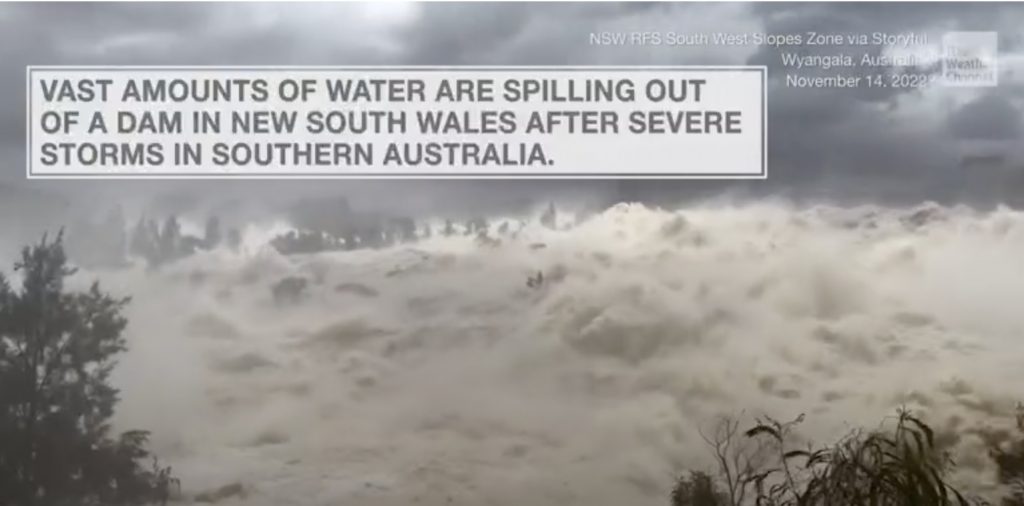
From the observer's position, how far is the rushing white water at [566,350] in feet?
5.45

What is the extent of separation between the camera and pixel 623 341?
1674 millimetres

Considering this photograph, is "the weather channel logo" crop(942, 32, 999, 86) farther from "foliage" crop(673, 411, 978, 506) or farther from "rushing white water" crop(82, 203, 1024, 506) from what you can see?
"foliage" crop(673, 411, 978, 506)

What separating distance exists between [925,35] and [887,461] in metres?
0.72

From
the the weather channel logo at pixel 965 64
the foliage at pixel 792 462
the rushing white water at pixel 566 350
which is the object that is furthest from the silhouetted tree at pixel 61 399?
the the weather channel logo at pixel 965 64

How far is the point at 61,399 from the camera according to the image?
1672mm

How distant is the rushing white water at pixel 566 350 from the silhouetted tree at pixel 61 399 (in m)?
0.04

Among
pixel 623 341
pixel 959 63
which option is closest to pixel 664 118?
pixel 623 341

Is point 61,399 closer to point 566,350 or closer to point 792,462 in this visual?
point 566,350

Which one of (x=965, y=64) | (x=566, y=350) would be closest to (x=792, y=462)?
(x=566, y=350)

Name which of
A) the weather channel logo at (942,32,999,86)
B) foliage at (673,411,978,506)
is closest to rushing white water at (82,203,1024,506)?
foliage at (673,411,978,506)

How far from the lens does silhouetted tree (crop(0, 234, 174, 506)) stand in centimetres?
167

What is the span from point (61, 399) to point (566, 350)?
0.85 m

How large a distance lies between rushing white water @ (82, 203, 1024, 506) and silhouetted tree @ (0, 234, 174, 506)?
44 millimetres

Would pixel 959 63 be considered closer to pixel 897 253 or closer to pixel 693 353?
pixel 897 253
